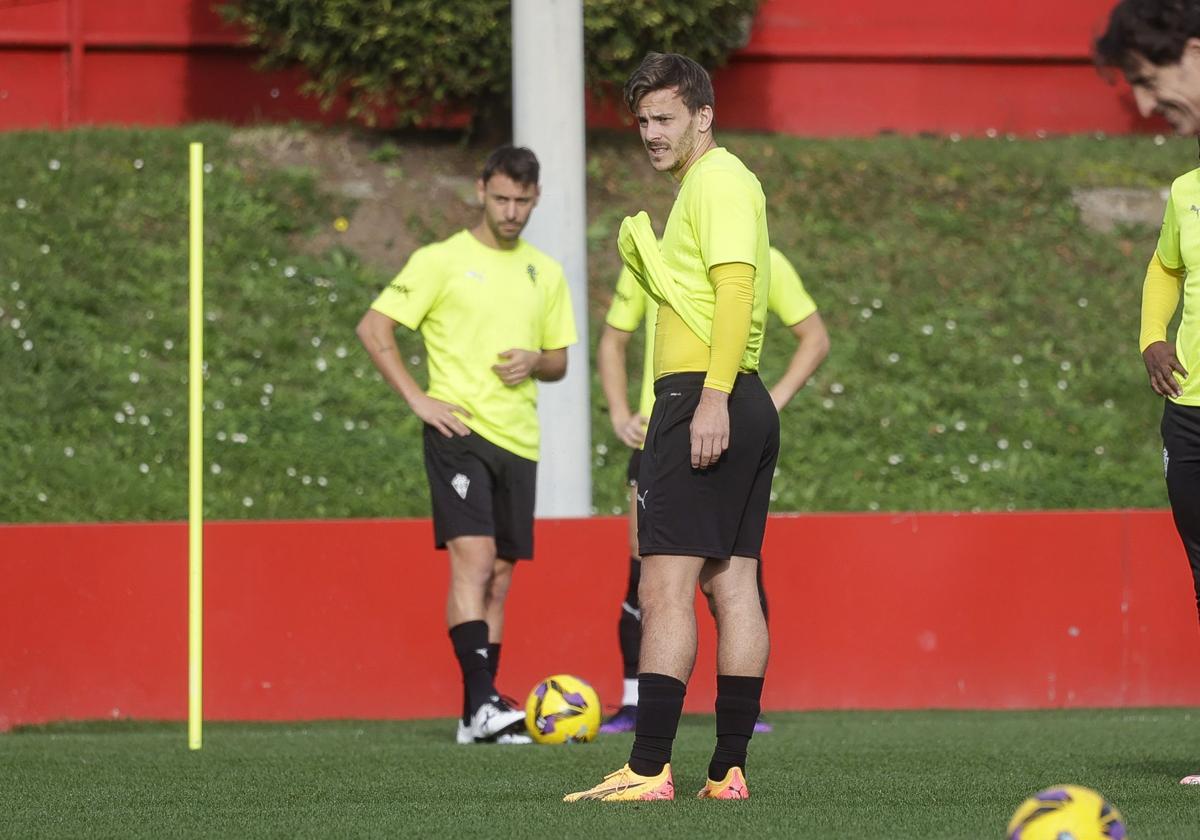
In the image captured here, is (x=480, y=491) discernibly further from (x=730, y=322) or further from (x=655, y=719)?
(x=730, y=322)

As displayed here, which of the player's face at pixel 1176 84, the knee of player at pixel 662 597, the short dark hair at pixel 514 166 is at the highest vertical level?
the player's face at pixel 1176 84

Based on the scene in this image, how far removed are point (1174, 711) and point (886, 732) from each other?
1862mm

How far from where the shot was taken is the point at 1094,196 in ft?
44.9

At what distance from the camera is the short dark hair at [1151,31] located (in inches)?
156

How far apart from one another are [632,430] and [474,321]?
2.80ft

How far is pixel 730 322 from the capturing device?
4.55 meters

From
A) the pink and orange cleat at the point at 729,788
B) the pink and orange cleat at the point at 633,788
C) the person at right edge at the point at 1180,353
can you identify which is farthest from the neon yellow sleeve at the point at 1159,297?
the pink and orange cleat at the point at 633,788

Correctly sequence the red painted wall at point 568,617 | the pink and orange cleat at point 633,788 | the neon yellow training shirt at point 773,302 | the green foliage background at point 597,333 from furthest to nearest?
the green foliage background at point 597,333, the red painted wall at point 568,617, the neon yellow training shirt at point 773,302, the pink and orange cleat at point 633,788

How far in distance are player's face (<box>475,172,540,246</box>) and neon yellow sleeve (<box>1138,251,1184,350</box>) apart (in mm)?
2539

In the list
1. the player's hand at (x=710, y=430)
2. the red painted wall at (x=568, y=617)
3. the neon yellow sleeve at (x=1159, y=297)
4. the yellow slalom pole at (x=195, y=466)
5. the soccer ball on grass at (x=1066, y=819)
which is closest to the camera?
the soccer ball on grass at (x=1066, y=819)

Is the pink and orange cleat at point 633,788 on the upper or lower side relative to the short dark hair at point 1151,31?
lower

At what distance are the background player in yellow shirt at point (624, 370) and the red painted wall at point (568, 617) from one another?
55cm

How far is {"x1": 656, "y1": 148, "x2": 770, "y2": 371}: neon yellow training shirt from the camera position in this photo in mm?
4574

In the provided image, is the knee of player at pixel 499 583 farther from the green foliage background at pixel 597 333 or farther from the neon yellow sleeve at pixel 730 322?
the green foliage background at pixel 597 333
